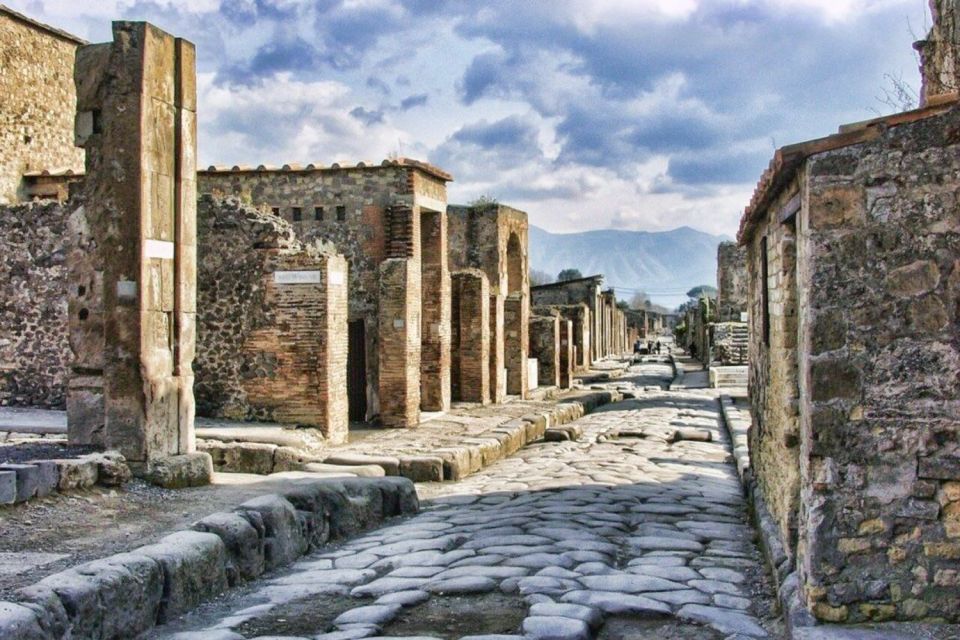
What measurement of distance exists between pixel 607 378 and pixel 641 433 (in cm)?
1844

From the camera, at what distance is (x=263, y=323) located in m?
14.0

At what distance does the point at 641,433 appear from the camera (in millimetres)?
15680

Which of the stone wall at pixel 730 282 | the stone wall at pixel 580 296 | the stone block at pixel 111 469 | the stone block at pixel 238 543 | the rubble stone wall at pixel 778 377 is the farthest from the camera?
the stone wall at pixel 580 296

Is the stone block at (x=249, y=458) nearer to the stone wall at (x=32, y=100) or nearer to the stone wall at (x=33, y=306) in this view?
the stone wall at (x=33, y=306)

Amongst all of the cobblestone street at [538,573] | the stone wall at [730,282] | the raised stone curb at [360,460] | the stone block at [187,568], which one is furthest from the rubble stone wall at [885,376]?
the stone wall at [730,282]

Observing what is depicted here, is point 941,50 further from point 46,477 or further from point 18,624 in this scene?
point 18,624

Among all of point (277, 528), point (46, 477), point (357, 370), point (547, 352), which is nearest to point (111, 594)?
point (277, 528)

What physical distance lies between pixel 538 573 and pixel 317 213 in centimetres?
1263

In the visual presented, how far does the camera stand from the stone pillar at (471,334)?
21203mm

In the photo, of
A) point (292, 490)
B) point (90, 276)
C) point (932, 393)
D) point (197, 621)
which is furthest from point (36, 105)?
point (932, 393)

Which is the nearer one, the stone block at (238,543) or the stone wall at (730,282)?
the stone block at (238,543)

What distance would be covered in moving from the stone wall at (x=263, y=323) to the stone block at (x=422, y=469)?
2.31m

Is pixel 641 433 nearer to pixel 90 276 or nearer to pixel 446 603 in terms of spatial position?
pixel 90 276

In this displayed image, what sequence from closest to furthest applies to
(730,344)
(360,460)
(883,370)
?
(883,370) < (360,460) < (730,344)
